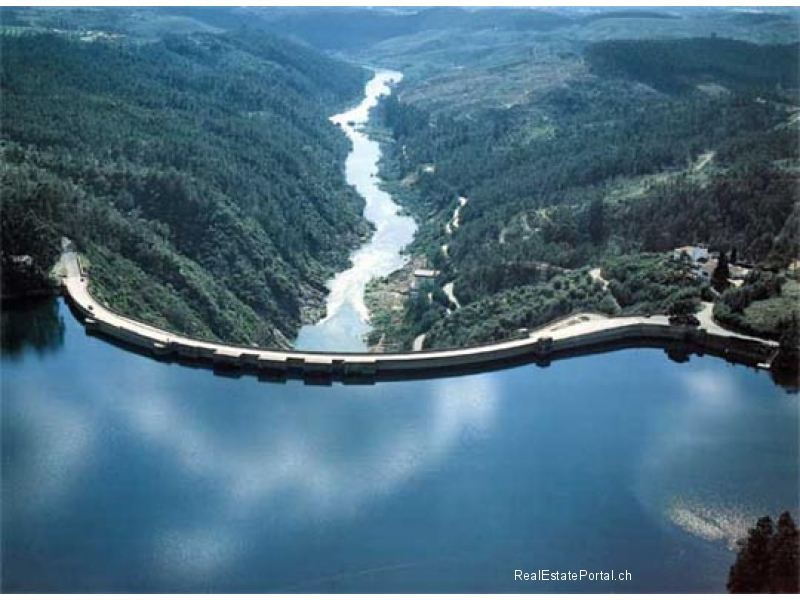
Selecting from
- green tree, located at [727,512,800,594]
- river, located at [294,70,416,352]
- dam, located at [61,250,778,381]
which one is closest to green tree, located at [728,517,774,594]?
green tree, located at [727,512,800,594]

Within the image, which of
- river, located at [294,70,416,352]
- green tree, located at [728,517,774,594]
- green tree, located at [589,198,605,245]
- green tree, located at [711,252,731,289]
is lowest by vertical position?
river, located at [294,70,416,352]

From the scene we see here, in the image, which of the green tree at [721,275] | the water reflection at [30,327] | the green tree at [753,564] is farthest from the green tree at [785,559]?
the water reflection at [30,327]

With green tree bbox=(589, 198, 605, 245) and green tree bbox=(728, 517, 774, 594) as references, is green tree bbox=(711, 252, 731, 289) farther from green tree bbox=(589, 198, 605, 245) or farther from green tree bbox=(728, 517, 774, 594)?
green tree bbox=(728, 517, 774, 594)

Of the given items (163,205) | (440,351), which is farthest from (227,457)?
(163,205)

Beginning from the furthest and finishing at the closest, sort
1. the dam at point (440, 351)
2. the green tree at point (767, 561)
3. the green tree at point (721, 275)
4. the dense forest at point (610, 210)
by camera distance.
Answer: the dense forest at point (610, 210)
the green tree at point (721, 275)
the dam at point (440, 351)
the green tree at point (767, 561)

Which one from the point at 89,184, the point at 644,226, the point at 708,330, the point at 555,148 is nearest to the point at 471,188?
the point at 555,148

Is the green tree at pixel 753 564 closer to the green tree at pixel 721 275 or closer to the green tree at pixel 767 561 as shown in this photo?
the green tree at pixel 767 561
